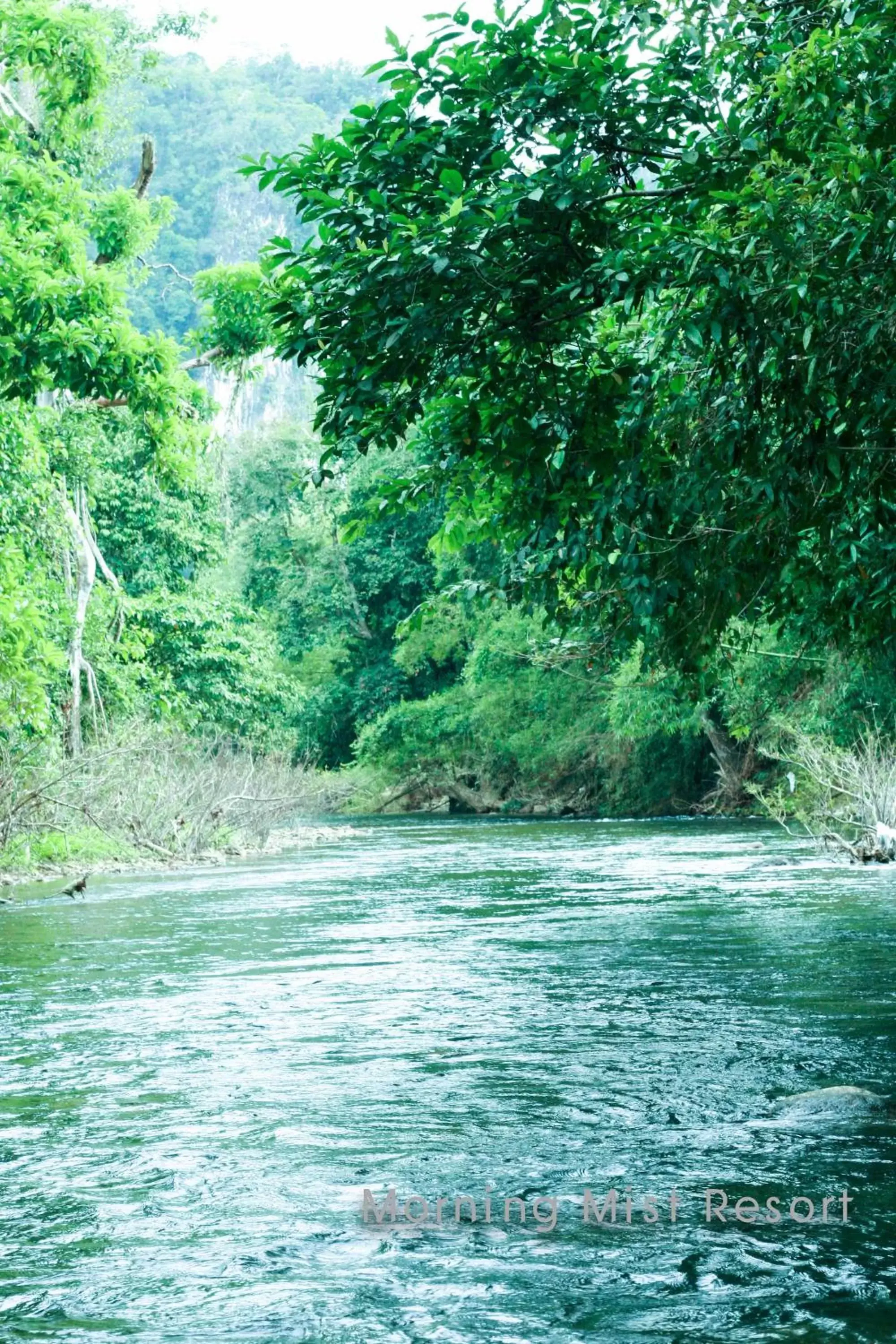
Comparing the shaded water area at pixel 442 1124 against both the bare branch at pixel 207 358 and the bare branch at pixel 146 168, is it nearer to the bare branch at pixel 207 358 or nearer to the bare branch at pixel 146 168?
the bare branch at pixel 207 358

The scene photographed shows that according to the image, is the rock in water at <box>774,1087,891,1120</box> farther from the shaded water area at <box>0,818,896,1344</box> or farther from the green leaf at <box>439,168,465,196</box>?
the green leaf at <box>439,168,465,196</box>

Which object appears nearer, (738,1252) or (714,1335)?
(714,1335)

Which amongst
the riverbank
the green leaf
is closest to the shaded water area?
the green leaf

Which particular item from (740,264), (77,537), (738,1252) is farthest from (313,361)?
(77,537)

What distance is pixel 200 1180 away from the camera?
6.70 metres

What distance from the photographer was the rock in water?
24.4 feet

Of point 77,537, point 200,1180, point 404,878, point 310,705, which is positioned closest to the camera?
point 200,1180

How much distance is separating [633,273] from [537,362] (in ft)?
3.03

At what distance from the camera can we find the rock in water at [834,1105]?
7438 mm

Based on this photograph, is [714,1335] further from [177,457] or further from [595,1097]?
[177,457]

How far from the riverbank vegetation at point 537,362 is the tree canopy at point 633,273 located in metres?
0.03

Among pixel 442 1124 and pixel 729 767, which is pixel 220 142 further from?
pixel 442 1124

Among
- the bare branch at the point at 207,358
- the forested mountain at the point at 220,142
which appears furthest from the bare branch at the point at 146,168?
the forested mountain at the point at 220,142

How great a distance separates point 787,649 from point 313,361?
1976 cm
